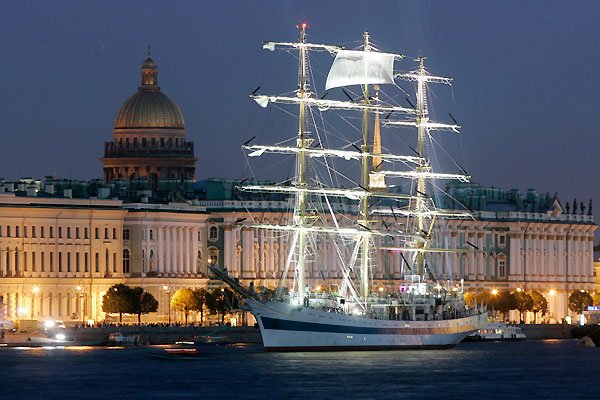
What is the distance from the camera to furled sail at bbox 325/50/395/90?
140000 mm

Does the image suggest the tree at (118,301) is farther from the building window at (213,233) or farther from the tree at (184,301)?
the building window at (213,233)

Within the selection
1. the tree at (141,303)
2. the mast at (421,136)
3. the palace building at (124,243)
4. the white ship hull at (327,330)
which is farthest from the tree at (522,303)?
the white ship hull at (327,330)

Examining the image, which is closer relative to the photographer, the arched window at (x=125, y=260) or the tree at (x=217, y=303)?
the tree at (x=217, y=303)

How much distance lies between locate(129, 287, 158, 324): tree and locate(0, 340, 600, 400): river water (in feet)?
89.5

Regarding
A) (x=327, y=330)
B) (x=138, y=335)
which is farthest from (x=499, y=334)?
(x=327, y=330)

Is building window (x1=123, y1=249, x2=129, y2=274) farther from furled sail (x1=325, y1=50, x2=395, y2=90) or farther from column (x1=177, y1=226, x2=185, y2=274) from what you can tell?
furled sail (x1=325, y1=50, x2=395, y2=90)

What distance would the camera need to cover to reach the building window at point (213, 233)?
190375 mm

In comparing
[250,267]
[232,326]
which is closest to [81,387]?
[232,326]

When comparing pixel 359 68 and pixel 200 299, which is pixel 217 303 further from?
pixel 359 68

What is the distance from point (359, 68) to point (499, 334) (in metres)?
36.7

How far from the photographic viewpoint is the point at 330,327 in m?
132

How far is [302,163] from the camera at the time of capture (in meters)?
137

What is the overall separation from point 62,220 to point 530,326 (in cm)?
3087

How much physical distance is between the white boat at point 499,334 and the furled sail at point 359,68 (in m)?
28.6
